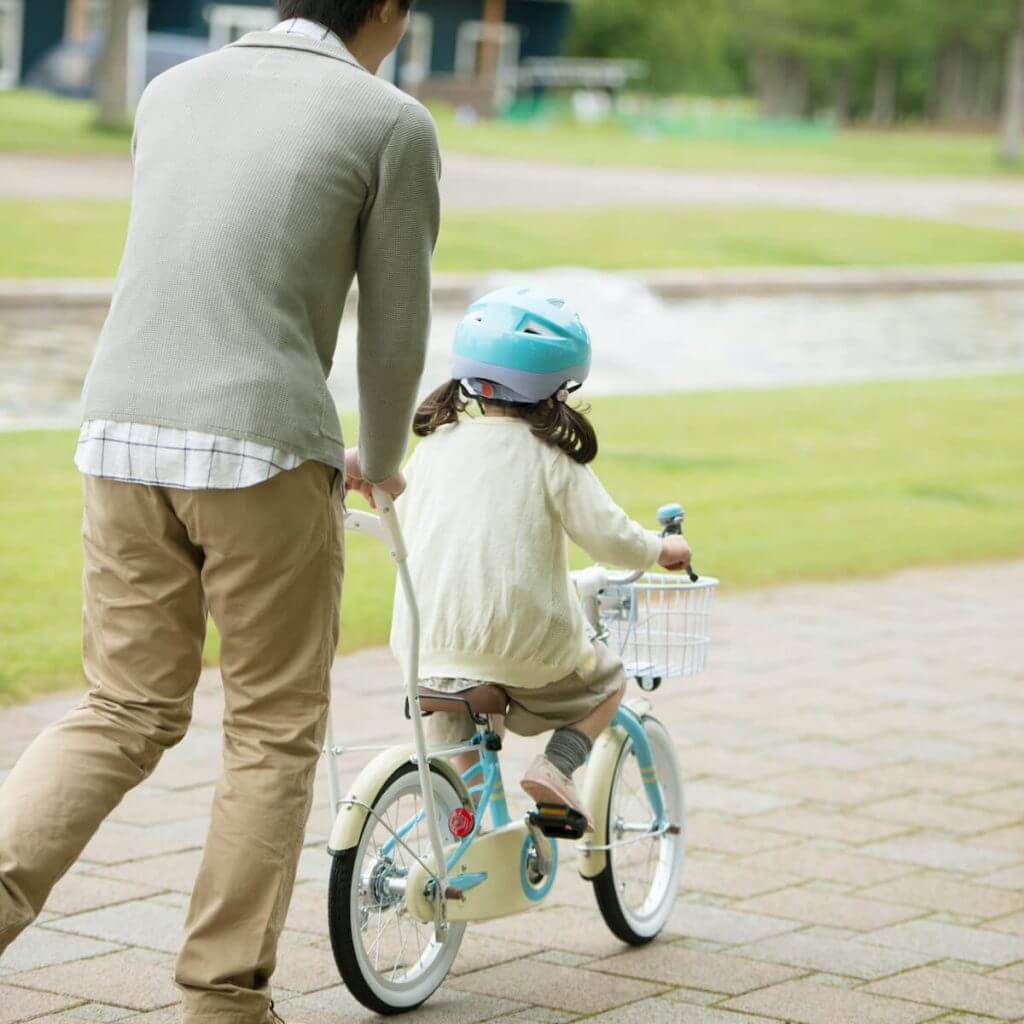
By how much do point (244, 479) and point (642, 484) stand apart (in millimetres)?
7233

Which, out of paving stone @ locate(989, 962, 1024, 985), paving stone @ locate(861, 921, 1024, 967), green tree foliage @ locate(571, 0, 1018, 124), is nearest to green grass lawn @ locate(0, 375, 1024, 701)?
paving stone @ locate(861, 921, 1024, 967)

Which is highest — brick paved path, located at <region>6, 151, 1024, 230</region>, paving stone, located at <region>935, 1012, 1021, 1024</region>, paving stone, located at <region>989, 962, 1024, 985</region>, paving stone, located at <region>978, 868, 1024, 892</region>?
paving stone, located at <region>935, 1012, 1021, 1024</region>

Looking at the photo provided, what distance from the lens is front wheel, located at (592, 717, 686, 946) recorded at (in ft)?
13.6

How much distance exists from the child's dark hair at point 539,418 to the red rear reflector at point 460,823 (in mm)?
725

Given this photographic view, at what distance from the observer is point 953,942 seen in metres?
4.29

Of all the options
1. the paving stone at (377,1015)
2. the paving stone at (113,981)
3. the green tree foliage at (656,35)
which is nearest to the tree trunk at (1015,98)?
the green tree foliage at (656,35)

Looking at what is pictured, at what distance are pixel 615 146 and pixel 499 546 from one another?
4398 centimetres

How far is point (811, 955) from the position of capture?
13.7 ft

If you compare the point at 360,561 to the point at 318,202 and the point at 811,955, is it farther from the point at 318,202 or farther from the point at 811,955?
the point at 318,202

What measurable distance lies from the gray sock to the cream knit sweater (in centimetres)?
18

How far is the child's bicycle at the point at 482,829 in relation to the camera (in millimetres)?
3549

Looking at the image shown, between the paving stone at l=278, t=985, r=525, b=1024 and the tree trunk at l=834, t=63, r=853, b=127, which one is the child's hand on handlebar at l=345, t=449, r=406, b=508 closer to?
the paving stone at l=278, t=985, r=525, b=1024

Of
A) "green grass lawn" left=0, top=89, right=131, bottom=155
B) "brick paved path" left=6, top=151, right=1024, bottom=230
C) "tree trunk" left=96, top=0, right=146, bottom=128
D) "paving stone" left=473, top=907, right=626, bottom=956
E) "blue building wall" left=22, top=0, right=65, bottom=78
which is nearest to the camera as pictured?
"paving stone" left=473, top=907, right=626, bottom=956

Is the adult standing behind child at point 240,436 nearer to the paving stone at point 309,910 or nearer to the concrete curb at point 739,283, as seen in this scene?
the paving stone at point 309,910
